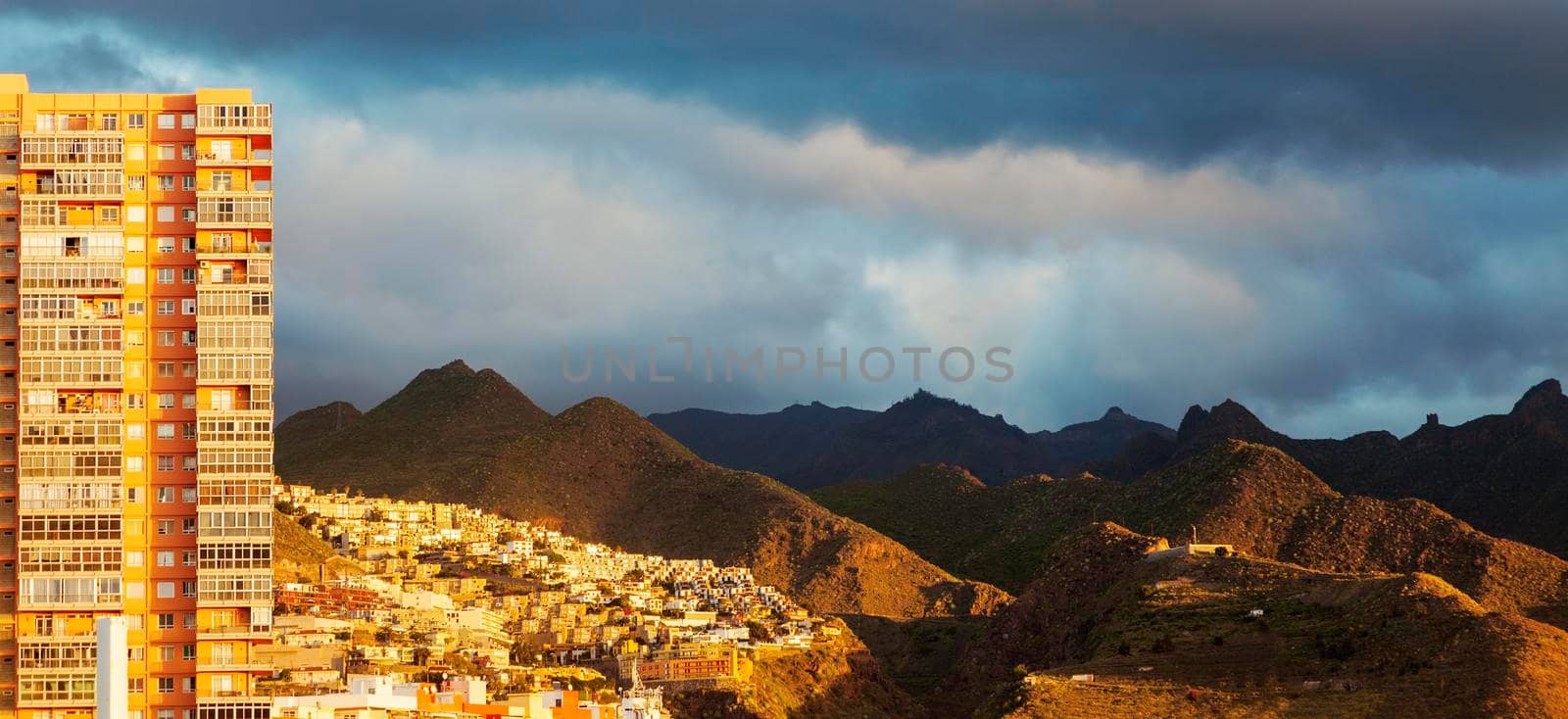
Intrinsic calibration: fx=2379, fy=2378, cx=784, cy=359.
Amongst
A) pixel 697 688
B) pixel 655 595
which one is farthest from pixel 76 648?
pixel 655 595

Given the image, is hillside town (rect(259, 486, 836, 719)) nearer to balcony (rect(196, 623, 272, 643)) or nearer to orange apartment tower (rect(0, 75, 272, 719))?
balcony (rect(196, 623, 272, 643))

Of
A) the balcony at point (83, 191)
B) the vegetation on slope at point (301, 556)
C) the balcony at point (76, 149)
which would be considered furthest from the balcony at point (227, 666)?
the vegetation on slope at point (301, 556)

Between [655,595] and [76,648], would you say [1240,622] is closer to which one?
[655,595]

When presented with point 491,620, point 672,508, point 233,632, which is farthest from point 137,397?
point 672,508

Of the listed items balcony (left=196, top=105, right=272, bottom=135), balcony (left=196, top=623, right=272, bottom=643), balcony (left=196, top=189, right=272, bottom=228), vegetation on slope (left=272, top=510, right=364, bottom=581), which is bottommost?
balcony (left=196, top=623, right=272, bottom=643)

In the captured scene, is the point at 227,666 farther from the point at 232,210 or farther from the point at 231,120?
the point at 231,120

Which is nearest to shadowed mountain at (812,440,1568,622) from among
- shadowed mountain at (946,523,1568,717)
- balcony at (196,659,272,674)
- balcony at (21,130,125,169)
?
shadowed mountain at (946,523,1568,717)
